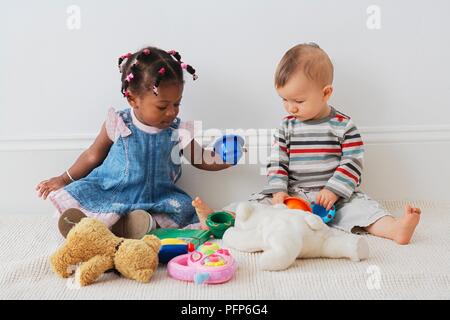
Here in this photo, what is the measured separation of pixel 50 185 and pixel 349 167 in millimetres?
756

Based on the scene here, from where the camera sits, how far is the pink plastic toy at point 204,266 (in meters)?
1.20

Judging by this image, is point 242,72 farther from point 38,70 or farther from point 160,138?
point 38,70

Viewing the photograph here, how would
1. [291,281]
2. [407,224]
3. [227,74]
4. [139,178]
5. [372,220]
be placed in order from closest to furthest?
[291,281] < [407,224] < [372,220] < [139,178] < [227,74]

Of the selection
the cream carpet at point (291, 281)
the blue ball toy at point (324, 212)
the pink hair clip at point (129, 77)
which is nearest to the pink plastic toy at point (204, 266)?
the cream carpet at point (291, 281)

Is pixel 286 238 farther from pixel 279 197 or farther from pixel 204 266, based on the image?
pixel 279 197

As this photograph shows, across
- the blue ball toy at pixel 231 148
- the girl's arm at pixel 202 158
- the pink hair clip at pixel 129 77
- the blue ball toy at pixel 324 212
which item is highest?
the pink hair clip at pixel 129 77

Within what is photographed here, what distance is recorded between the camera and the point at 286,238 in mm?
1286

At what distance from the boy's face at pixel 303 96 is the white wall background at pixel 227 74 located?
0.17 meters

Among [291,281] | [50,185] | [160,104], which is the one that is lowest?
[291,281]

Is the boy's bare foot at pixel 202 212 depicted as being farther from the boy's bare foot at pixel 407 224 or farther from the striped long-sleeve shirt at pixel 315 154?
the boy's bare foot at pixel 407 224

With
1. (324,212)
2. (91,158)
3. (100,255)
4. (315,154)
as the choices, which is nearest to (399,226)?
(324,212)

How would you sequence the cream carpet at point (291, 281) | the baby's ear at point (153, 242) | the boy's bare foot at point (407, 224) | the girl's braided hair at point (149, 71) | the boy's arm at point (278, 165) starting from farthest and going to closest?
1. the boy's arm at point (278, 165)
2. the girl's braided hair at point (149, 71)
3. the boy's bare foot at point (407, 224)
4. the baby's ear at point (153, 242)
5. the cream carpet at point (291, 281)
